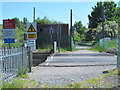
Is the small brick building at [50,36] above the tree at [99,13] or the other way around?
the other way around

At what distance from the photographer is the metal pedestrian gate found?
27.7 ft

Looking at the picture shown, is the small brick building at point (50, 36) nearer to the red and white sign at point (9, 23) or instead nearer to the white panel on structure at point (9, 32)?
the white panel on structure at point (9, 32)

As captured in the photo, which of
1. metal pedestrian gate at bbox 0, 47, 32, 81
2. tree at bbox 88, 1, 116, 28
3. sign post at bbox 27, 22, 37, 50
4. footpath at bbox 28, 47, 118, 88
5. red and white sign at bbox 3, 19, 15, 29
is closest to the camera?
metal pedestrian gate at bbox 0, 47, 32, 81

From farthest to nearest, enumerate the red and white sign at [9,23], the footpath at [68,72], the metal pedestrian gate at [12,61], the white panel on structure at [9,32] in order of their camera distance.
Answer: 1. the white panel on structure at [9,32]
2. the red and white sign at [9,23]
3. the footpath at [68,72]
4. the metal pedestrian gate at [12,61]

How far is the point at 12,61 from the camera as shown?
9.63m

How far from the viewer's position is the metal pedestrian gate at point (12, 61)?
27.7 ft

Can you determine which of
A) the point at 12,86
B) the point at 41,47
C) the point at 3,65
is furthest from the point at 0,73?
the point at 41,47

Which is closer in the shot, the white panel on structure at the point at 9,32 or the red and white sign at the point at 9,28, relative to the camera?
the red and white sign at the point at 9,28

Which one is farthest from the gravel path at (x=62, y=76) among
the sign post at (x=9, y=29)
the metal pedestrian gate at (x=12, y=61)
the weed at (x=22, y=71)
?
the sign post at (x=9, y=29)

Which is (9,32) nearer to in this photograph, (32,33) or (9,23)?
(9,23)

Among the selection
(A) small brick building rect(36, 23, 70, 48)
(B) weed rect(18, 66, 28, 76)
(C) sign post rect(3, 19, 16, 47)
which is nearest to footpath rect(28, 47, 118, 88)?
(B) weed rect(18, 66, 28, 76)

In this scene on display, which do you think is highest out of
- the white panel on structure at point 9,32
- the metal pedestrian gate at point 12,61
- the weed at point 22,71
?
the white panel on structure at point 9,32

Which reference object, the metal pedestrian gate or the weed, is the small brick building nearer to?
the metal pedestrian gate

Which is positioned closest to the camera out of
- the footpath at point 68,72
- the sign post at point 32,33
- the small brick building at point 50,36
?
the footpath at point 68,72
